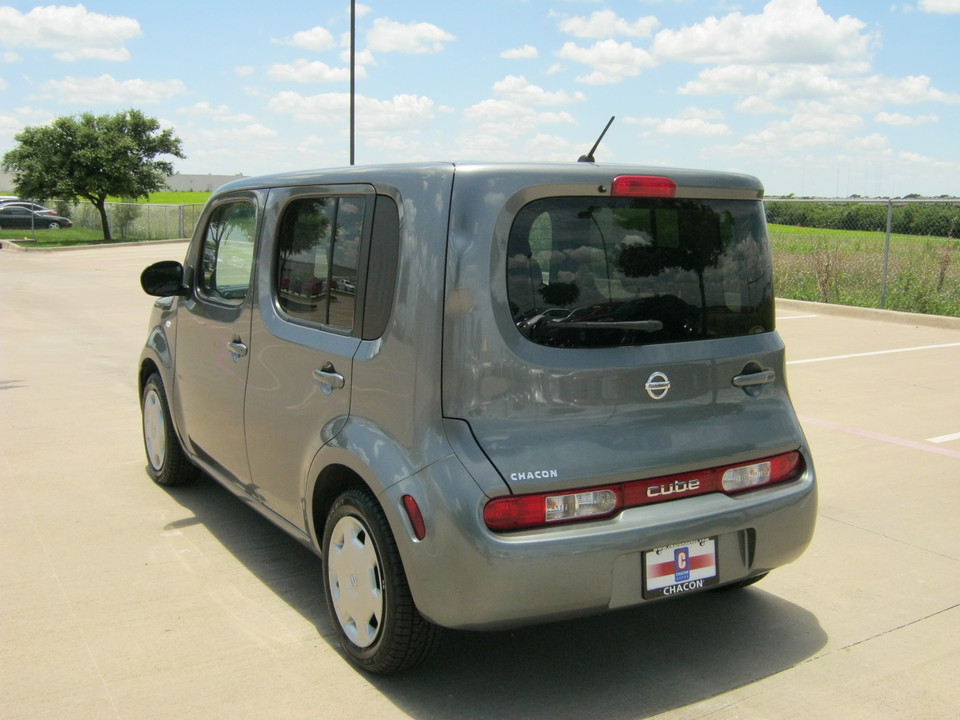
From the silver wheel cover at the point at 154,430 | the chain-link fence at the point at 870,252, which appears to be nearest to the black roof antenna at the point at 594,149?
the silver wheel cover at the point at 154,430

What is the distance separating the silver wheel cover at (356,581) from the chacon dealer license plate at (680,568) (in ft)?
2.99

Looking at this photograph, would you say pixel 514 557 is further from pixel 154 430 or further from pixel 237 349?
pixel 154 430

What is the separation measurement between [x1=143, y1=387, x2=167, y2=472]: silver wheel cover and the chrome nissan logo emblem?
3350mm

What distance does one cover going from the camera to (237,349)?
445 centimetres

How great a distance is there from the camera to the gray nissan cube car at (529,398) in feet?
10.2

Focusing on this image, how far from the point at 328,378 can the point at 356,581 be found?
741mm

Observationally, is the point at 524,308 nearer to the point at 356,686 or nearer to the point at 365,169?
the point at 365,169

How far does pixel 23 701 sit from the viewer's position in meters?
3.38

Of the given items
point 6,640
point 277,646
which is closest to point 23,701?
point 6,640

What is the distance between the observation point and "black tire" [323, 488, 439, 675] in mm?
3293

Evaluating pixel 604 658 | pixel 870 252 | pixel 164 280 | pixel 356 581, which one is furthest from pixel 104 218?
pixel 604 658

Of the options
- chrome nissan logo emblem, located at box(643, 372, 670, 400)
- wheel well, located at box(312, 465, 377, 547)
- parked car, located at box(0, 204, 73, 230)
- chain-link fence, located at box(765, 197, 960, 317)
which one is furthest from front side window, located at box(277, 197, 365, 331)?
parked car, located at box(0, 204, 73, 230)

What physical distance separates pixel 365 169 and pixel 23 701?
7.23 ft

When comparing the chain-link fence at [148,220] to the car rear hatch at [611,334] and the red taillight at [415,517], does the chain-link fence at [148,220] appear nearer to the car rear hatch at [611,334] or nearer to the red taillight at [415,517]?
the car rear hatch at [611,334]
